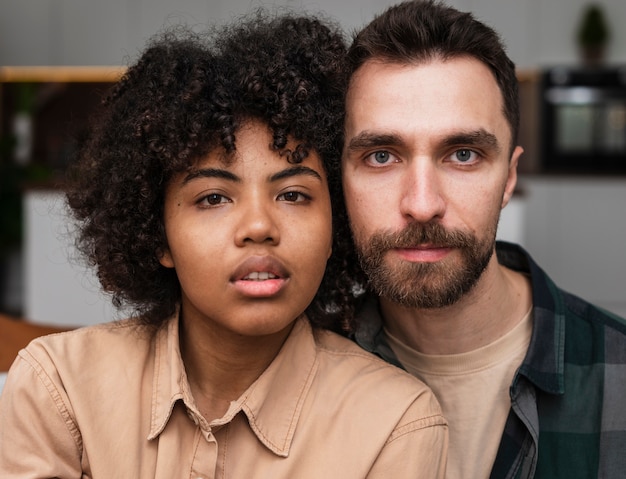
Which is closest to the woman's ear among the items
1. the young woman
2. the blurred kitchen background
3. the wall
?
the young woman

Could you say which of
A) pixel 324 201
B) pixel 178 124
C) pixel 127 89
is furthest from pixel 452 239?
pixel 127 89

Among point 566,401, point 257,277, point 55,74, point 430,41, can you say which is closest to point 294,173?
point 257,277

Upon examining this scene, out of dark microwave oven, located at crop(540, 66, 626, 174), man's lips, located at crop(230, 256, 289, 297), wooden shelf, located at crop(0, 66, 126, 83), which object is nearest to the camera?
man's lips, located at crop(230, 256, 289, 297)

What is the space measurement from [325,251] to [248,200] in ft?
0.49

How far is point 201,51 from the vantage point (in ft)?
4.59

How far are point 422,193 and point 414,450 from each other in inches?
16.3

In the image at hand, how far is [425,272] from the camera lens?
1479mm

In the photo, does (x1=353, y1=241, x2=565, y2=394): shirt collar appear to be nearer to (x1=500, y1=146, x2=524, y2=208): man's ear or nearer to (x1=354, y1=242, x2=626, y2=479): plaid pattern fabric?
(x1=354, y1=242, x2=626, y2=479): plaid pattern fabric

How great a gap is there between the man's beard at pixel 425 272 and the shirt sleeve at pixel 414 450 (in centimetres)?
20

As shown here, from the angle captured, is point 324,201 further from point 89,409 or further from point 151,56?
point 89,409

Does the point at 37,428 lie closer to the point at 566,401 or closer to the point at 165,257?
the point at 165,257

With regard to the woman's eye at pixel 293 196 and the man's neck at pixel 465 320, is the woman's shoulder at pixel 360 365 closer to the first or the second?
the man's neck at pixel 465 320

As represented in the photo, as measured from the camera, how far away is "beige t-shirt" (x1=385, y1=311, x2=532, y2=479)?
5.12ft

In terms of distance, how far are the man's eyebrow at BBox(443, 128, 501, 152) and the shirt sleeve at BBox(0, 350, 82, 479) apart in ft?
2.50
